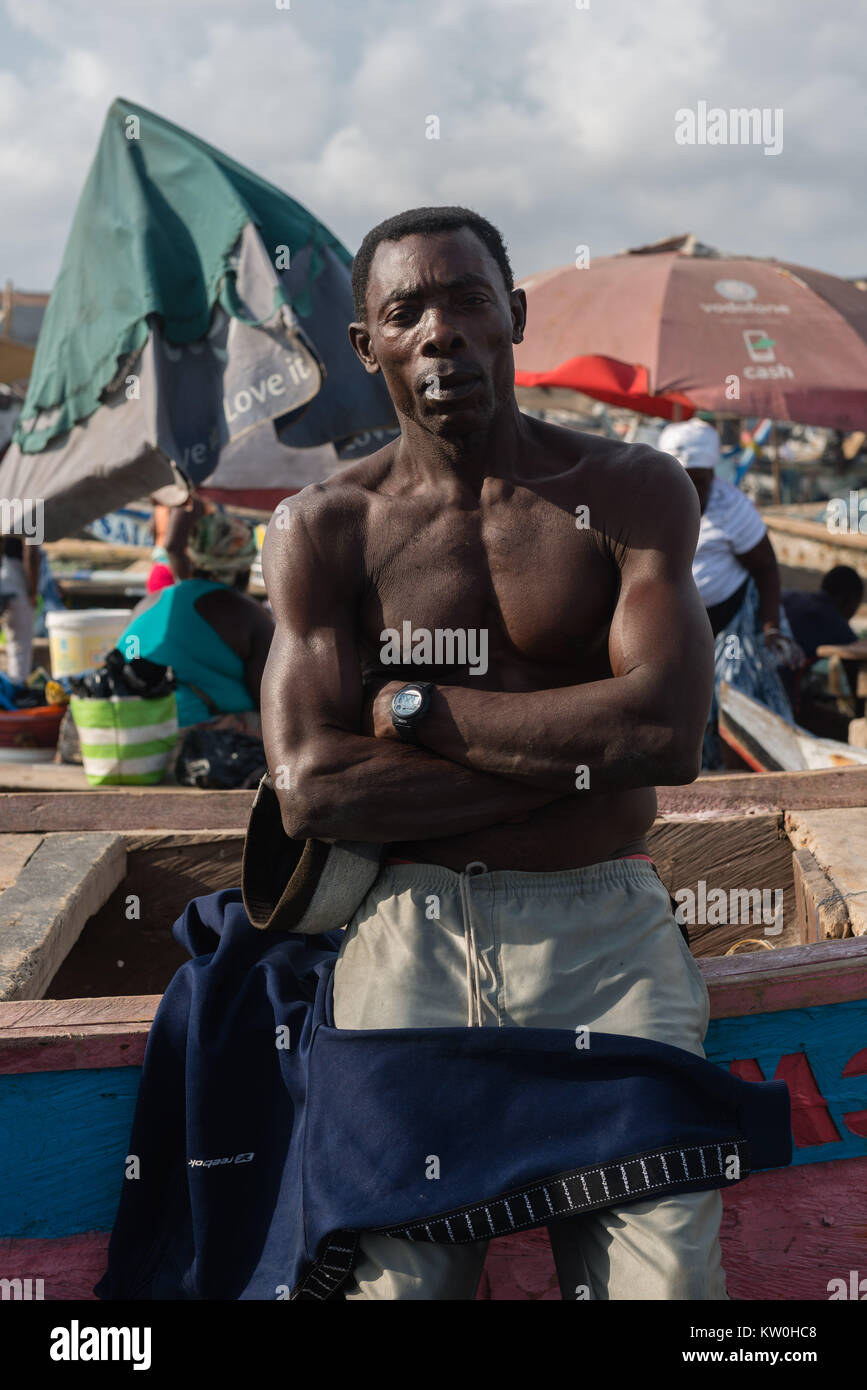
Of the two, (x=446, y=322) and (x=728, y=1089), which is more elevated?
(x=446, y=322)

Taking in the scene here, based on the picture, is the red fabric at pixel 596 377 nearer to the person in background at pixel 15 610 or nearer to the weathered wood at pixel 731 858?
the person in background at pixel 15 610

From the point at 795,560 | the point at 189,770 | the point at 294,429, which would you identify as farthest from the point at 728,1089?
the point at 795,560

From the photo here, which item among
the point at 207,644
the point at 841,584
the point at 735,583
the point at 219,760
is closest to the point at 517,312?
the point at 219,760

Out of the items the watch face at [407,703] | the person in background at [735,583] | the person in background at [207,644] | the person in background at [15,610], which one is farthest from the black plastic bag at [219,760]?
the person in background at [15,610]

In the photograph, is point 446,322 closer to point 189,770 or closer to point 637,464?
point 637,464

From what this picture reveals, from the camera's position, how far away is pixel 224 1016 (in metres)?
2.06

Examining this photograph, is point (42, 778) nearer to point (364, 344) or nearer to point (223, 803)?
point (223, 803)

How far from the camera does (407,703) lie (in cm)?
191

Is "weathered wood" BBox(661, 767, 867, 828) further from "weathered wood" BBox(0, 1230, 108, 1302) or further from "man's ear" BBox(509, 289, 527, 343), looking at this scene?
"weathered wood" BBox(0, 1230, 108, 1302)

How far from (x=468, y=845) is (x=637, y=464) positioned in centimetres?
72

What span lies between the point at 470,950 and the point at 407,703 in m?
0.41

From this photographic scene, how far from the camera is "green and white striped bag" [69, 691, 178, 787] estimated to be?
13.5 ft

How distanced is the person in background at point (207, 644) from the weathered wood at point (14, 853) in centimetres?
142

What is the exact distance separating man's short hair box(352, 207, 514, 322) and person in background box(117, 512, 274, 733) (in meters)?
2.61
